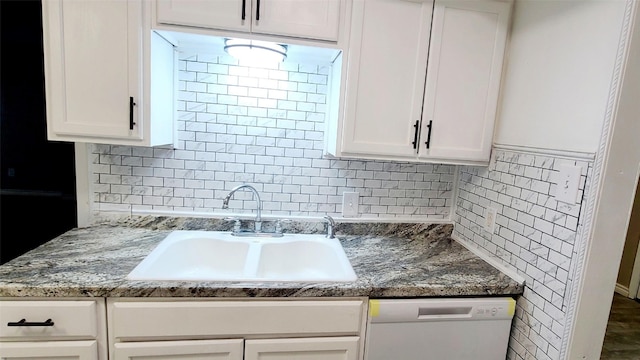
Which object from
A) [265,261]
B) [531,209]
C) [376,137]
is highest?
[376,137]

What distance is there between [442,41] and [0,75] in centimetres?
207

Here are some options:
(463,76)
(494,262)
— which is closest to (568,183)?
(494,262)

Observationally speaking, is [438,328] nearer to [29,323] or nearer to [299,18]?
[299,18]

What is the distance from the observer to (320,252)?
69.6 inches

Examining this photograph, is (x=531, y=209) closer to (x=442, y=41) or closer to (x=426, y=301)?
(x=426, y=301)

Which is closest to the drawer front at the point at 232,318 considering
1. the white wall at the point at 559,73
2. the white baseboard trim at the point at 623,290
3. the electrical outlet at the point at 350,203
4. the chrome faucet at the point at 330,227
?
the chrome faucet at the point at 330,227

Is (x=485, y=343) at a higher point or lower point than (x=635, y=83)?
lower

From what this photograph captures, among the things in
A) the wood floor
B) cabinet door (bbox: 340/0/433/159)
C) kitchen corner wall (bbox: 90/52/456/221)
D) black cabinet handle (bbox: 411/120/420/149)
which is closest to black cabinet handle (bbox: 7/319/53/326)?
kitchen corner wall (bbox: 90/52/456/221)

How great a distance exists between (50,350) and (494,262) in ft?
6.19

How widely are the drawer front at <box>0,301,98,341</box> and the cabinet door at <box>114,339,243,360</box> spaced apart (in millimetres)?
144

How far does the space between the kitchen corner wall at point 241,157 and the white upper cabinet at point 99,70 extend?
0.97ft

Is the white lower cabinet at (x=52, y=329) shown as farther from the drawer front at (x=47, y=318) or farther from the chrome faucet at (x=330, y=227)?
the chrome faucet at (x=330, y=227)

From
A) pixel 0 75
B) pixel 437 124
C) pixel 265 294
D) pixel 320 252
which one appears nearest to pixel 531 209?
pixel 437 124

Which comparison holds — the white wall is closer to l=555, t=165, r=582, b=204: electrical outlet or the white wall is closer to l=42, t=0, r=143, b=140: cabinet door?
A: l=555, t=165, r=582, b=204: electrical outlet
